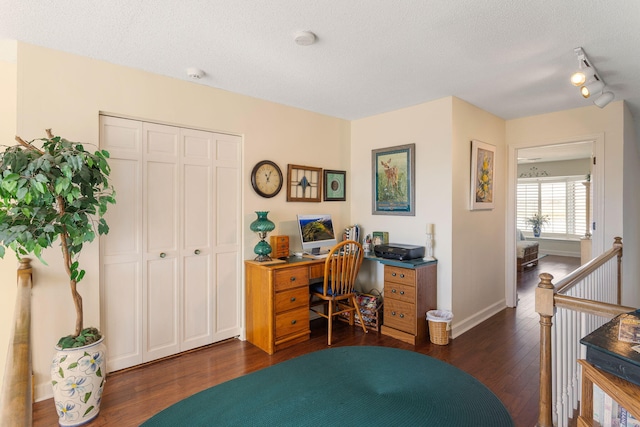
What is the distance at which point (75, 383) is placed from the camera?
6.60 feet

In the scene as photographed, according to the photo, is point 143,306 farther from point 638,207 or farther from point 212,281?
point 638,207

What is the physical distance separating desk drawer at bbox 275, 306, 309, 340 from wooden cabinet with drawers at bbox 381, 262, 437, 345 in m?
0.85

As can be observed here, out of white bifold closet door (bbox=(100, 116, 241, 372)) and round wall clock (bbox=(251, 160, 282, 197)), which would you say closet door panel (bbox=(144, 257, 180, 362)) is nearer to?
white bifold closet door (bbox=(100, 116, 241, 372))

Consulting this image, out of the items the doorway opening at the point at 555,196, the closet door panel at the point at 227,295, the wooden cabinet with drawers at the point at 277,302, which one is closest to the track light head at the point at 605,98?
the wooden cabinet with drawers at the point at 277,302

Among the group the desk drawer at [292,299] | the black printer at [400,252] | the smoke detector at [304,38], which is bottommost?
the desk drawer at [292,299]

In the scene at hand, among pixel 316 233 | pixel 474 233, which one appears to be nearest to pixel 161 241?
pixel 316 233

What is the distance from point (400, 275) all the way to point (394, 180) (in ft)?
3.67

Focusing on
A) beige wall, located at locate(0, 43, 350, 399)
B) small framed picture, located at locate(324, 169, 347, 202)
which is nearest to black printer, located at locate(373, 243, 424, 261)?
small framed picture, located at locate(324, 169, 347, 202)

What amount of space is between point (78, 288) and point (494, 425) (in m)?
2.79

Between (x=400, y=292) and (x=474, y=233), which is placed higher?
(x=474, y=233)

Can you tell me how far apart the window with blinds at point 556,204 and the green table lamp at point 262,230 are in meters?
7.13

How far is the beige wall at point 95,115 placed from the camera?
7.48 feet

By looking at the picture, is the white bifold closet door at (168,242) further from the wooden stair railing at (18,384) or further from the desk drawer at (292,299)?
the wooden stair railing at (18,384)

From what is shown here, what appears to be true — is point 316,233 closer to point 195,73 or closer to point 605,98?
point 195,73
